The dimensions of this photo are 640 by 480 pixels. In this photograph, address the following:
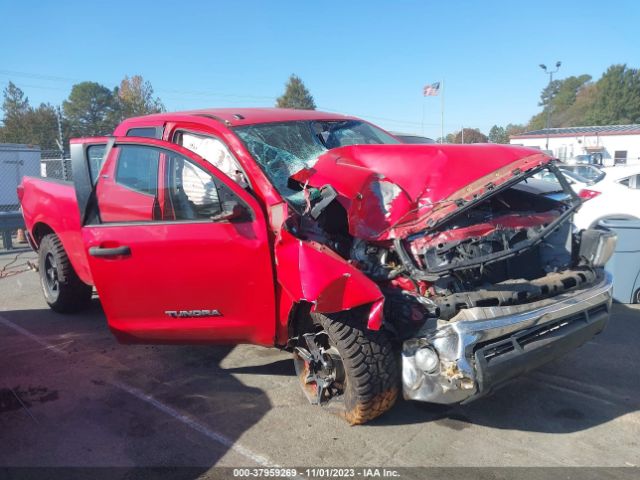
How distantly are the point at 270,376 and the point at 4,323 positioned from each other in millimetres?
3397

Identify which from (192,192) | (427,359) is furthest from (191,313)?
(427,359)

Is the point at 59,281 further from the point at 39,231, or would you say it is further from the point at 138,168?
the point at 138,168

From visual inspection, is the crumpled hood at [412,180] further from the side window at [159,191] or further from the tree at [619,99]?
the tree at [619,99]

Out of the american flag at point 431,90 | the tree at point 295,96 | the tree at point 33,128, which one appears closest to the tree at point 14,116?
the tree at point 33,128

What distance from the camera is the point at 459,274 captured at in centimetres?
307

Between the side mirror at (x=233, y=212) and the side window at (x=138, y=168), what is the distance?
27.5 inches

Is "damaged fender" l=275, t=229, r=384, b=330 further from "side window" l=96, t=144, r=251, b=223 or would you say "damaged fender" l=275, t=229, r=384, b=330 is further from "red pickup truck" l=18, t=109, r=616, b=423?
"side window" l=96, t=144, r=251, b=223

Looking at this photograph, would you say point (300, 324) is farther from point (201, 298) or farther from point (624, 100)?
point (624, 100)

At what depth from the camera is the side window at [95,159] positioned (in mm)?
3789

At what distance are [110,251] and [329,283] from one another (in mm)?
1716

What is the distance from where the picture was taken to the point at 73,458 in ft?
9.87

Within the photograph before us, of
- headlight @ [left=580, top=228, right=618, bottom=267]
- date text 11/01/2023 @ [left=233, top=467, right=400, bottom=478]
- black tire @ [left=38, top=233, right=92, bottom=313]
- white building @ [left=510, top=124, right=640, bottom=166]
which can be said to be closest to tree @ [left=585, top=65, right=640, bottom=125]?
white building @ [left=510, top=124, right=640, bottom=166]

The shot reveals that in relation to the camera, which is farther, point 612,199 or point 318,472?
point 612,199

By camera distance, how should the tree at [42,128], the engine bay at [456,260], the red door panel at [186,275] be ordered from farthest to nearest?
the tree at [42,128] < the red door panel at [186,275] < the engine bay at [456,260]
